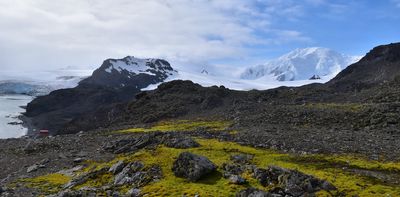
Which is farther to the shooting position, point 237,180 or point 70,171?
point 70,171

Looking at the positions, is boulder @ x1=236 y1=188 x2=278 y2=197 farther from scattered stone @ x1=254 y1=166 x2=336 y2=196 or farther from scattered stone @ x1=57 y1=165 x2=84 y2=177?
scattered stone @ x1=57 y1=165 x2=84 y2=177

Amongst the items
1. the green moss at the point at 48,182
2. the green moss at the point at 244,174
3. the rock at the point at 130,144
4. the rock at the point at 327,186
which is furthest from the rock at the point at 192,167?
the rock at the point at 130,144

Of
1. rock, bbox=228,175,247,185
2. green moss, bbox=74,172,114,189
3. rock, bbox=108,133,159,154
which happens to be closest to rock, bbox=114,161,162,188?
green moss, bbox=74,172,114,189

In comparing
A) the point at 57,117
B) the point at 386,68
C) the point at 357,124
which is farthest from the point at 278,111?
the point at 57,117

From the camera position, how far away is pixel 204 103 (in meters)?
105

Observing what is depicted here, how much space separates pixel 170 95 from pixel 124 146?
77756 mm

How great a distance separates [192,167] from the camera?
27781 mm

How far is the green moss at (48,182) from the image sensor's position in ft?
99.6

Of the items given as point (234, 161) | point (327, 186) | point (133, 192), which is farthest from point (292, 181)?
point (133, 192)

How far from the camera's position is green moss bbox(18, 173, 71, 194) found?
30.4 metres

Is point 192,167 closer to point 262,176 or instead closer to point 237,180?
point 237,180

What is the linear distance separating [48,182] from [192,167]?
36.8ft

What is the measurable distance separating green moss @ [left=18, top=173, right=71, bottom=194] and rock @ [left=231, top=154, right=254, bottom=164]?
11.4 meters

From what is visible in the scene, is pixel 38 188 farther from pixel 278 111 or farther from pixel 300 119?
pixel 278 111
